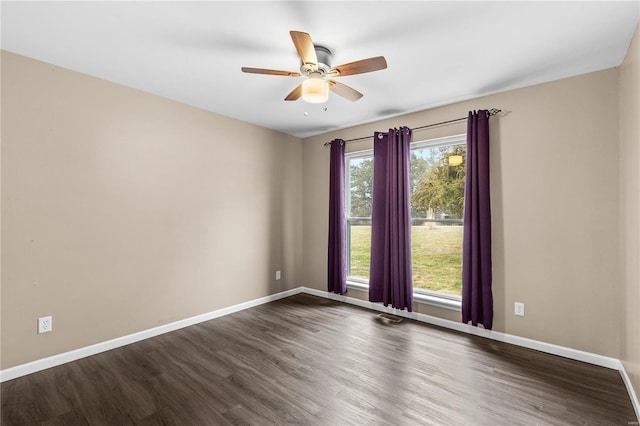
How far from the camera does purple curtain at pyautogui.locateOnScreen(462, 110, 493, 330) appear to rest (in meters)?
2.98

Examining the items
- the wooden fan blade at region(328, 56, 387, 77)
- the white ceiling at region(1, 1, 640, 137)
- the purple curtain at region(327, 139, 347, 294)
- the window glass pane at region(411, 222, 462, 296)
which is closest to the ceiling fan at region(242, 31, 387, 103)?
the wooden fan blade at region(328, 56, 387, 77)

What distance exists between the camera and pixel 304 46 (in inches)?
72.7

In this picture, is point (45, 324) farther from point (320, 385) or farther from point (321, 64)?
point (321, 64)

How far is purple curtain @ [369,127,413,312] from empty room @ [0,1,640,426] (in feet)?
0.09

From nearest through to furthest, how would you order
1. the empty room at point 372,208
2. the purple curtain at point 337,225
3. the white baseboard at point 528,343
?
1. the empty room at point 372,208
2. the white baseboard at point 528,343
3. the purple curtain at point 337,225

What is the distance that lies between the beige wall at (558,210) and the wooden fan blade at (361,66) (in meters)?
1.73

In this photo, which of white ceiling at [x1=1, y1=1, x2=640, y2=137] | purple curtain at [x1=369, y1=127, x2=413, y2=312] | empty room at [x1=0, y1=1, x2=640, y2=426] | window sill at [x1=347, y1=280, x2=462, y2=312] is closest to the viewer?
white ceiling at [x1=1, y1=1, x2=640, y2=137]

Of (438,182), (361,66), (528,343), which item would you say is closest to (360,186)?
(438,182)

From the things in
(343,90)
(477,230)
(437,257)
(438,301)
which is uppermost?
(343,90)

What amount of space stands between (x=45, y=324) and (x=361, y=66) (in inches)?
130

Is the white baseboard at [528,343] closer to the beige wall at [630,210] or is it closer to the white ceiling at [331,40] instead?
the beige wall at [630,210]

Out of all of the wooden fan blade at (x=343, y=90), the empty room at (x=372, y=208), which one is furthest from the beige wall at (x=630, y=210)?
the wooden fan blade at (x=343, y=90)

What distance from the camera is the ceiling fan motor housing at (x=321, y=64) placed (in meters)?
2.15

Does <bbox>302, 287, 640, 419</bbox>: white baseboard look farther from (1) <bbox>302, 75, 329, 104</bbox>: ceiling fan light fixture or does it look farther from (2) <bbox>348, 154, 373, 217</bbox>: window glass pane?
(1) <bbox>302, 75, 329, 104</bbox>: ceiling fan light fixture
